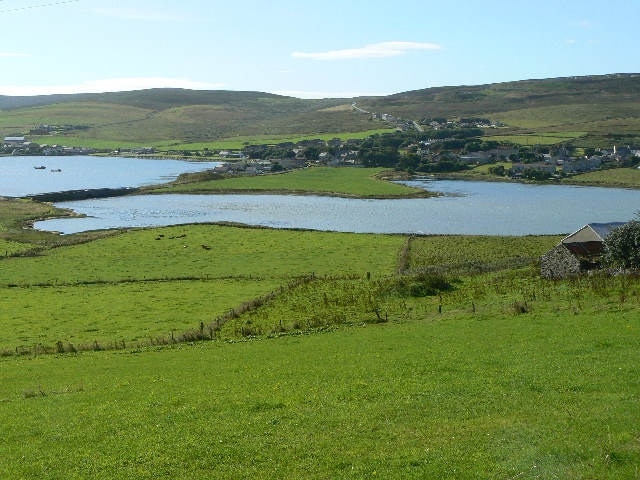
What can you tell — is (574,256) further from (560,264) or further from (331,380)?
(331,380)

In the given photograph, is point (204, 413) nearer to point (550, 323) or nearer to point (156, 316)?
point (550, 323)

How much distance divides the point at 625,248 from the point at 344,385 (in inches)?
892

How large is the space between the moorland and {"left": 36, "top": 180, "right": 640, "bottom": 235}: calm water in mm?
38249

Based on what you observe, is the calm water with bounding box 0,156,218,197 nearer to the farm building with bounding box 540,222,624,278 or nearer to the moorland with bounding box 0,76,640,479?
the moorland with bounding box 0,76,640,479

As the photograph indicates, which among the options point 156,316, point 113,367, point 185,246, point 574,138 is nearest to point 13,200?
point 185,246

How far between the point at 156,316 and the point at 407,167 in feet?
436

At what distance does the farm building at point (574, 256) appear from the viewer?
3600 cm

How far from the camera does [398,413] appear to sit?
570 inches

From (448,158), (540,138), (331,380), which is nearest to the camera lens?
(331,380)

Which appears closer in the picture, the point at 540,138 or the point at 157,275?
the point at 157,275

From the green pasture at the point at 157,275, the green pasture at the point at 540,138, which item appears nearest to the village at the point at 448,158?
the green pasture at the point at 540,138

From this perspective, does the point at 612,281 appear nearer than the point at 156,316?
Yes

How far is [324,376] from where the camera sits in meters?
18.4

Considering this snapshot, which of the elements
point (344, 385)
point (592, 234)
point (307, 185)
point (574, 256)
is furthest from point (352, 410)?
point (307, 185)
